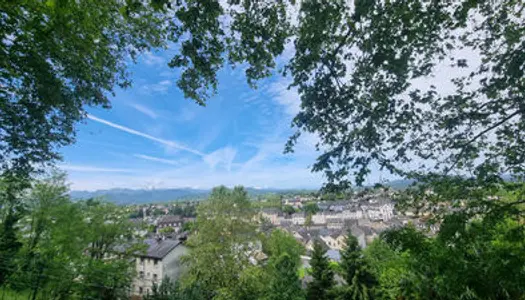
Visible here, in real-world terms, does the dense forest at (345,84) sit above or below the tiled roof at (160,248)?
above

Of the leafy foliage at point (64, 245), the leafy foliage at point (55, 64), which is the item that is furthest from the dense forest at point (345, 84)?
the leafy foliage at point (64, 245)

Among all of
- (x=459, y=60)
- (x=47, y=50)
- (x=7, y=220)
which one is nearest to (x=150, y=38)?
(x=47, y=50)

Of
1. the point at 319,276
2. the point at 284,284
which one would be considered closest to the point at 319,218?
the point at 319,276

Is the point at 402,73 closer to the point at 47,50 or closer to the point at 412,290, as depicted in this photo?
the point at 47,50

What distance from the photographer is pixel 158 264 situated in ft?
62.5

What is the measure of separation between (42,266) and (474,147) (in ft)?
34.8

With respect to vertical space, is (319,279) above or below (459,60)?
below

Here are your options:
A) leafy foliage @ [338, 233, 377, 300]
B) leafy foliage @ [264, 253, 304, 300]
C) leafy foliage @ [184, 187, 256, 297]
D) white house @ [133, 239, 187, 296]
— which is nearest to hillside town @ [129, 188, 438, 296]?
white house @ [133, 239, 187, 296]

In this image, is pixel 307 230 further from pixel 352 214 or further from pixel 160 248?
pixel 160 248

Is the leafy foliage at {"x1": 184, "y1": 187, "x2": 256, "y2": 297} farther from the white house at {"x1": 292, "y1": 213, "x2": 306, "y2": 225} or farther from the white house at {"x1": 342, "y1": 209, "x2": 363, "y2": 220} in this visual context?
the white house at {"x1": 342, "y1": 209, "x2": 363, "y2": 220}

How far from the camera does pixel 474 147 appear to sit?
2.59m

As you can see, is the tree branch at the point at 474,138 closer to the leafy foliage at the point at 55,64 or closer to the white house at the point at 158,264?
the leafy foliage at the point at 55,64

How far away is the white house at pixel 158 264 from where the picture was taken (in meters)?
18.8

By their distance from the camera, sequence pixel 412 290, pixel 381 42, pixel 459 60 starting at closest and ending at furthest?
pixel 381 42 → pixel 459 60 → pixel 412 290
